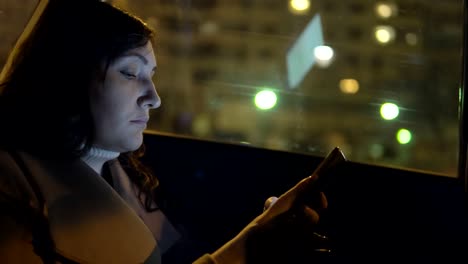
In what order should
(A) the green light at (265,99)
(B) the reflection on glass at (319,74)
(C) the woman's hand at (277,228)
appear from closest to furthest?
(C) the woman's hand at (277,228)
(B) the reflection on glass at (319,74)
(A) the green light at (265,99)

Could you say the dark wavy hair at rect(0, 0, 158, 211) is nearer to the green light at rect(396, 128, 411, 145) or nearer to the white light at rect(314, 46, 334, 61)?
the white light at rect(314, 46, 334, 61)

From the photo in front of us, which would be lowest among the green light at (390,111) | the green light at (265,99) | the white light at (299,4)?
the green light at (265,99)

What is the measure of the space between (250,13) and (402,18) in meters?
0.54

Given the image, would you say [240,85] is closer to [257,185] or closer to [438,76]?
[257,185]

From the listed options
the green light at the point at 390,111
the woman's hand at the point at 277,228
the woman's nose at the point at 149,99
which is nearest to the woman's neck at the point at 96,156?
the woman's nose at the point at 149,99

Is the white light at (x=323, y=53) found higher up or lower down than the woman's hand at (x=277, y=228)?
higher up

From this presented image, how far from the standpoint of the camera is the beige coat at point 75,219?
1.18 meters

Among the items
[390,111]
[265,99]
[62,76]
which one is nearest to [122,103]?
[62,76]

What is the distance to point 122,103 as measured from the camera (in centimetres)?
133

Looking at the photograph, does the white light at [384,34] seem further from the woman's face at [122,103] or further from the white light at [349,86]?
the woman's face at [122,103]

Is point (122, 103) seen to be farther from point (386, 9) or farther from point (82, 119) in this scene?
point (386, 9)

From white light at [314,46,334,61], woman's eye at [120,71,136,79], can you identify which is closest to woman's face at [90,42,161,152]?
woman's eye at [120,71,136,79]

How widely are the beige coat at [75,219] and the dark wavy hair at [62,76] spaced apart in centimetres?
6

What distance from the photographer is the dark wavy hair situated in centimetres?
133
